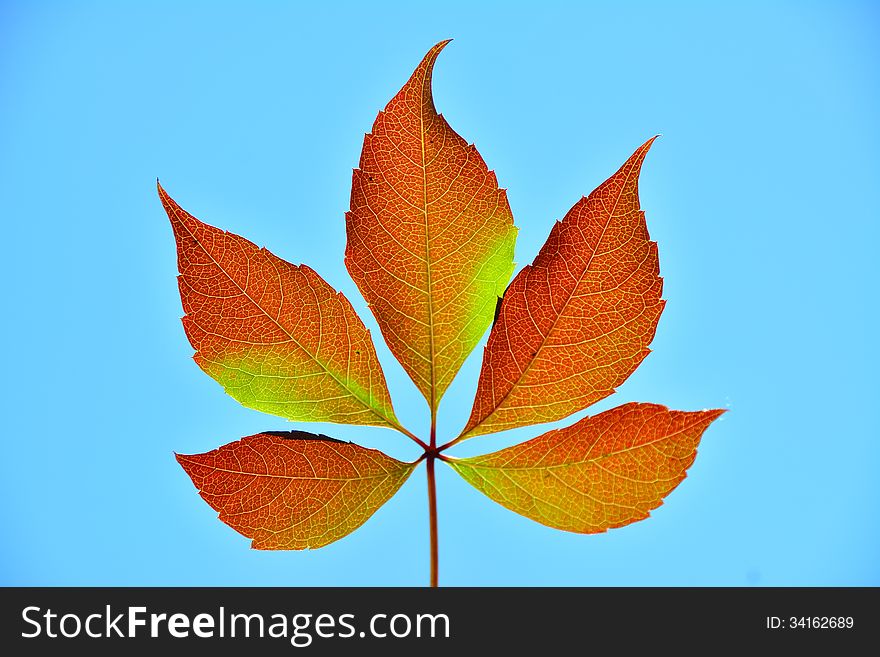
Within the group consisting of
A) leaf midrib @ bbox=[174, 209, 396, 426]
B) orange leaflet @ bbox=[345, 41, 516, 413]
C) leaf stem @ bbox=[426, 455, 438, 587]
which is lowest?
leaf stem @ bbox=[426, 455, 438, 587]

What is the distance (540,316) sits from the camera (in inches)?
13.5

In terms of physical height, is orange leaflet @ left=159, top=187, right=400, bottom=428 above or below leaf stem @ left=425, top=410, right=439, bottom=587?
above

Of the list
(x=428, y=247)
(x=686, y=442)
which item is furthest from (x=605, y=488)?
(x=428, y=247)

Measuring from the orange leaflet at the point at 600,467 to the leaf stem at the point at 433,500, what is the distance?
3 cm

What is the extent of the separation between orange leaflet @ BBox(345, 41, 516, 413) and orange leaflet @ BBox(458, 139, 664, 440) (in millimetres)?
20

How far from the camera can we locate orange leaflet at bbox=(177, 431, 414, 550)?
0.34 metres

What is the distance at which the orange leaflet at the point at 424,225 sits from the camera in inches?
13.3

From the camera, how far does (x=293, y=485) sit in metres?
0.35

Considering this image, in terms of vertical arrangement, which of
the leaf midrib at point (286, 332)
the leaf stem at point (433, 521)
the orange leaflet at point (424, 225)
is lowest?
the leaf stem at point (433, 521)

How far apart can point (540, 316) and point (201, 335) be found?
16 centimetres

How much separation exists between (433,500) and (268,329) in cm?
12

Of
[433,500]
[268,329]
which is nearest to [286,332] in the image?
[268,329]

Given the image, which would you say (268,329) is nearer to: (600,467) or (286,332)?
(286,332)

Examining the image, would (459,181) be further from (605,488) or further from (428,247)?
(605,488)
